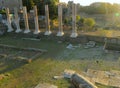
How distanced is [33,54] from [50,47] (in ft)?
6.28

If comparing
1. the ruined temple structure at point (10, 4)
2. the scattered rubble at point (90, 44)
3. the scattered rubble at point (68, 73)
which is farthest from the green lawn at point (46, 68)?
the ruined temple structure at point (10, 4)

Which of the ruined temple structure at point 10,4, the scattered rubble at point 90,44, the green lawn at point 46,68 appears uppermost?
the ruined temple structure at point 10,4

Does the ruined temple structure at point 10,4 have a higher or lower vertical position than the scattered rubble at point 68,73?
higher

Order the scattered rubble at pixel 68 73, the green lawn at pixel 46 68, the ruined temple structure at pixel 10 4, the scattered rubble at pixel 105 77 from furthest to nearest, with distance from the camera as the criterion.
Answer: the ruined temple structure at pixel 10 4
the scattered rubble at pixel 68 73
the green lawn at pixel 46 68
the scattered rubble at pixel 105 77

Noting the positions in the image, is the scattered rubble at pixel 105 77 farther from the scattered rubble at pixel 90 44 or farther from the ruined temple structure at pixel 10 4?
the ruined temple structure at pixel 10 4

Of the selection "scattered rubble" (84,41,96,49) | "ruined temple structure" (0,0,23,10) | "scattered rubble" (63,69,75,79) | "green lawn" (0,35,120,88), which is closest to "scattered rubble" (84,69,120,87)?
"green lawn" (0,35,120,88)

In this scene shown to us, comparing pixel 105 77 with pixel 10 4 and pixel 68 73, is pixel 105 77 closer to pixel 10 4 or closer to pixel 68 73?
pixel 68 73

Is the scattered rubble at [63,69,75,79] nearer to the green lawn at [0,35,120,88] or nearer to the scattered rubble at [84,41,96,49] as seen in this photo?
the green lawn at [0,35,120,88]

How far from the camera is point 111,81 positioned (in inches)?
307

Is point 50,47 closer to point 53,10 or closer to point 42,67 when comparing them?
point 42,67

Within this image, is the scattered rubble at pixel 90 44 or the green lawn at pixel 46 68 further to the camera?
the scattered rubble at pixel 90 44

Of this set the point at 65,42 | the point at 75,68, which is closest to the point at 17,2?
the point at 65,42

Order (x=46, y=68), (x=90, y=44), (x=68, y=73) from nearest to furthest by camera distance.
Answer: (x=68, y=73), (x=46, y=68), (x=90, y=44)

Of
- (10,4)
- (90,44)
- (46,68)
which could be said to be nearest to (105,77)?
(46,68)
